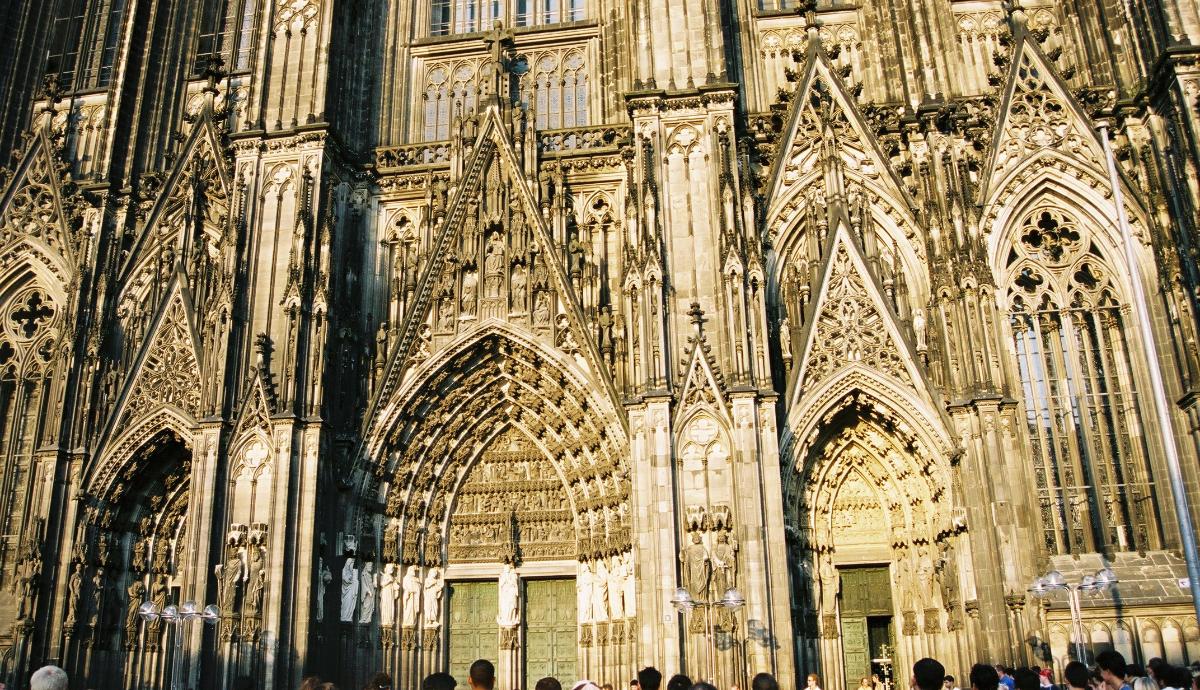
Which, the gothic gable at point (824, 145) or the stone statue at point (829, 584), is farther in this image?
the gothic gable at point (824, 145)

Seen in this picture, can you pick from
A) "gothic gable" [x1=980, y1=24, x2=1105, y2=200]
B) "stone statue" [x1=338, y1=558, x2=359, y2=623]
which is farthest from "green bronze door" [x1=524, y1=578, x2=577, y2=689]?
"gothic gable" [x1=980, y1=24, x2=1105, y2=200]

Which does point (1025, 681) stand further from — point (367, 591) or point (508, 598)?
point (367, 591)

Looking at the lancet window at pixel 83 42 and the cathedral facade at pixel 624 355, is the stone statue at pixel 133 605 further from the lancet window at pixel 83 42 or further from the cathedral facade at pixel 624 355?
the lancet window at pixel 83 42

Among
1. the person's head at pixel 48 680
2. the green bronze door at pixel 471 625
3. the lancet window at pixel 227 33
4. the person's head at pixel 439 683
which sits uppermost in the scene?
the lancet window at pixel 227 33

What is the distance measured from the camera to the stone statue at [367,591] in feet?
68.3

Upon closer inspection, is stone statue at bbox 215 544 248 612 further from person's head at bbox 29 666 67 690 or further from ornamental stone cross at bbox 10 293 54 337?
person's head at bbox 29 666 67 690

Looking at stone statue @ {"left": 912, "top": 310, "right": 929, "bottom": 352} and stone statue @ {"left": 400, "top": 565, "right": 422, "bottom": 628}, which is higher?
stone statue @ {"left": 912, "top": 310, "right": 929, "bottom": 352}

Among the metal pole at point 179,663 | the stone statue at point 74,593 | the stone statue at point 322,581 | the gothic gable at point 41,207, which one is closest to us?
the metal pole at point 179,663

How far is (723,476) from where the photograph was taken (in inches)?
741

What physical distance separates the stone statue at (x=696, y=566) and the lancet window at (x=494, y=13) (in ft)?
46.5

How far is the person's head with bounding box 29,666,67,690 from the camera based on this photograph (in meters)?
5.66

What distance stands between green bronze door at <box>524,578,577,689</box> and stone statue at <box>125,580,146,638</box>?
8.45 meters

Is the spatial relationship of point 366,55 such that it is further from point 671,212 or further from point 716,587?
point 716,587

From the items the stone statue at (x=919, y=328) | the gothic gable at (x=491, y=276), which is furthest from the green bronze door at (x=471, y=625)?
the stone statue at (x=919, y=328)
